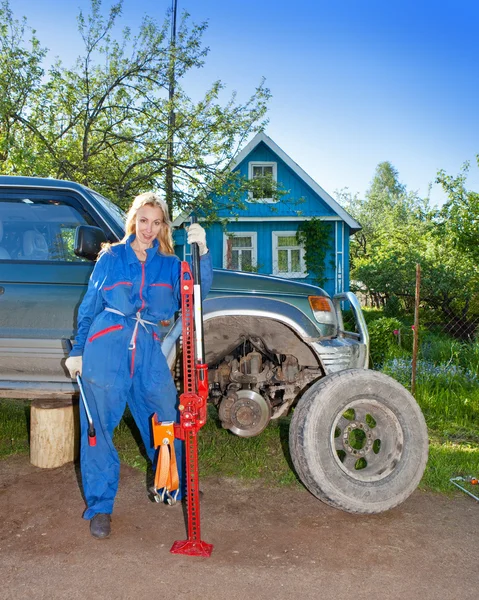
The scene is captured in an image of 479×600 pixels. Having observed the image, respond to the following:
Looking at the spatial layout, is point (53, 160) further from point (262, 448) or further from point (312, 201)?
point (312, 201)

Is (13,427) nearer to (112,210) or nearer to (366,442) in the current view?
(112,210)

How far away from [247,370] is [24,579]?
2.22 metres

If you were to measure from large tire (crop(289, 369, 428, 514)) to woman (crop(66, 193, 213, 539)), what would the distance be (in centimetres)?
95

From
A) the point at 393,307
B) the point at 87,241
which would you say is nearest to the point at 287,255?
the point at 393,307

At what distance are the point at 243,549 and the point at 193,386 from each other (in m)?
1.02

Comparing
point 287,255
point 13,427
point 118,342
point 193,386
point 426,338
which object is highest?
point 287,255

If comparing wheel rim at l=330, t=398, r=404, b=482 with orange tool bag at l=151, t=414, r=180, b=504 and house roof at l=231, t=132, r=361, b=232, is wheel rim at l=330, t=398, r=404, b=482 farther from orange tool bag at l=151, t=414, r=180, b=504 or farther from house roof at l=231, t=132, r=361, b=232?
house roof at l=231, t=132, r=361, b=232

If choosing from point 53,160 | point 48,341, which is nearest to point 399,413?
point 48,341

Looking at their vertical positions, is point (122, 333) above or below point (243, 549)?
above

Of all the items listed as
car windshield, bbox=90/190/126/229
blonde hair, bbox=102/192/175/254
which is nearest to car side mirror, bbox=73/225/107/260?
blonde hair, bbox=102/192/175/254

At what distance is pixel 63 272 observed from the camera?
4188mm

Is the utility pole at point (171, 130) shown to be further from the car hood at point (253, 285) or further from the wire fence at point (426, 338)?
the car hood at point (253, 285)

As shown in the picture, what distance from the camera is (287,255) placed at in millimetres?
17203

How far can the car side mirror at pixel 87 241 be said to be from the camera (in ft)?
11.9
